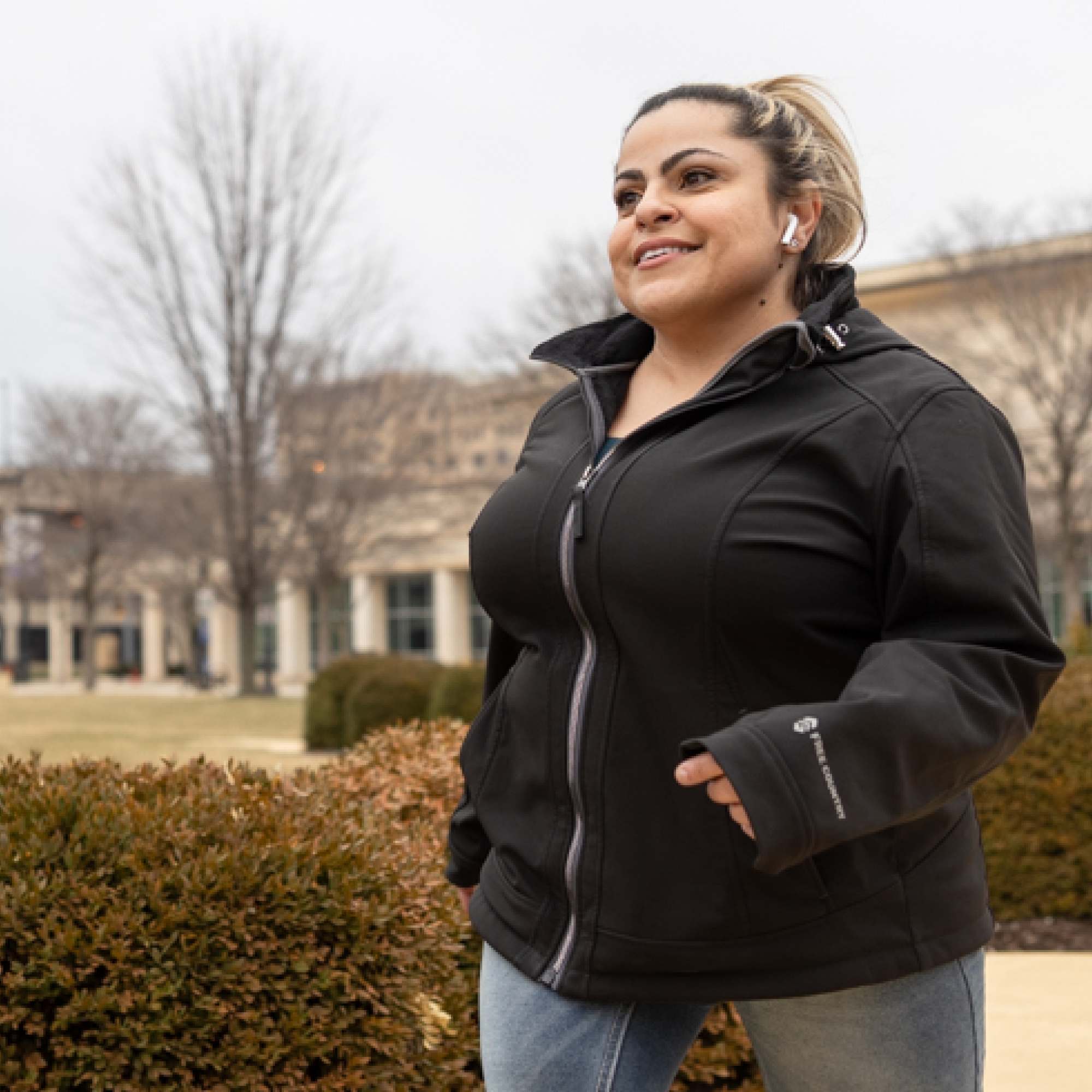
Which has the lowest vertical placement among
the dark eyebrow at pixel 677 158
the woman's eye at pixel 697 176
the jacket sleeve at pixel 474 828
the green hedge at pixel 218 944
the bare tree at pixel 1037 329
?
the green hedge at pixel 218 944

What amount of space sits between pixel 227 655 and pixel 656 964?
67.6 meters

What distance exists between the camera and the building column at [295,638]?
193ft

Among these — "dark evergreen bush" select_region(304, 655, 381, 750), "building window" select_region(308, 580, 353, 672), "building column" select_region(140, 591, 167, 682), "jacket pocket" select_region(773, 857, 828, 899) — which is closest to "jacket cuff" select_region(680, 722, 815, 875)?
"jacket pocket" select_region(773, 857, 828, 899)

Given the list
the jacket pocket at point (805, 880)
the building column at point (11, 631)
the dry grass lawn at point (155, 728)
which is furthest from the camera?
the building column at point (11, 631)

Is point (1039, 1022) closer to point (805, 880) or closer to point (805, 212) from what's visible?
point (805, 880)

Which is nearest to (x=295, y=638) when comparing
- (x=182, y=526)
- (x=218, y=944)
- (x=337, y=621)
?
(x=337, y=621)

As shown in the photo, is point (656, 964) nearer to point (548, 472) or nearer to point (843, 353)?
point (548, 472)

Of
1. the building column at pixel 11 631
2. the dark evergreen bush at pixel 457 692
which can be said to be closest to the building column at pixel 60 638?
the building column at pixel 11 631

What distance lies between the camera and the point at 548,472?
2.24 m

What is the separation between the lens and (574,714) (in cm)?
205

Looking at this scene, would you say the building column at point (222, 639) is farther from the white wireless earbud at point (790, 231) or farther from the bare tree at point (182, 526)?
the white wireless earbud at point (790, 231)

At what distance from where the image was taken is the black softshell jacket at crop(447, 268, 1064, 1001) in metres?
1.71

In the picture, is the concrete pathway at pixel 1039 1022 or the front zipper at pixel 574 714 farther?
the concrete pathway at pixel 1039 1022

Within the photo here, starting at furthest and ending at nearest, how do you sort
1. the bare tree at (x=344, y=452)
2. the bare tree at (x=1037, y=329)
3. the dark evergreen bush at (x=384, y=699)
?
the bare tree at (x=344, y=452)
the bare tree at (x=1037, y=329)
the dark evergreen bush at (x=384, y=699)
